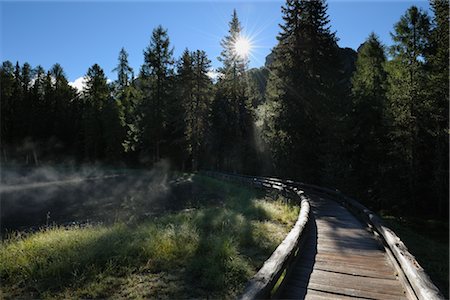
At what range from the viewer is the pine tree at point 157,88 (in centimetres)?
4116

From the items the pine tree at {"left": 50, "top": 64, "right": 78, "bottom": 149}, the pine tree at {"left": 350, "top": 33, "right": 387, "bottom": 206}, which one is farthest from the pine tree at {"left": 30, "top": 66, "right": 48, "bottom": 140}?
the pine tree at {"left": 350, "top": 33, "right": 387, "bottom": 206}

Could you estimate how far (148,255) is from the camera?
7.07 meters

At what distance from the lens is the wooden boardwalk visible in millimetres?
5617

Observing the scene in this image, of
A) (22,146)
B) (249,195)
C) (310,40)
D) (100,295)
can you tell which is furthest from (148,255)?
(22,146)

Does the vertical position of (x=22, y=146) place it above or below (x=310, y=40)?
below

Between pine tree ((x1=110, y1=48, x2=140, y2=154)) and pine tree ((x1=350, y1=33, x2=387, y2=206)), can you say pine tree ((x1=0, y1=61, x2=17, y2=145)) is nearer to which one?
pine tree ((x1=110, y1=48, x2=140, y2=154))

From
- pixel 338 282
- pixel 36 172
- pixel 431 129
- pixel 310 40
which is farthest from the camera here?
pixel 36 172

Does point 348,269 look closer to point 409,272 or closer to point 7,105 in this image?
point 409,272

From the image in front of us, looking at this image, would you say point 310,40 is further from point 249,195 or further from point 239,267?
point 239,267

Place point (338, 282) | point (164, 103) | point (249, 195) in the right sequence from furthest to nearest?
point (164, 103)
point (249, 195)
point (338, 282)

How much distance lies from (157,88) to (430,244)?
35.4 m

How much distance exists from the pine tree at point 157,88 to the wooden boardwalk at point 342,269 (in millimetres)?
33668

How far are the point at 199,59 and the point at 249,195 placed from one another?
85.1 ft

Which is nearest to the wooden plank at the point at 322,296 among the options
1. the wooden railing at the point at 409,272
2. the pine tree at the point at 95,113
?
the wooden railing at the point at 409,272
